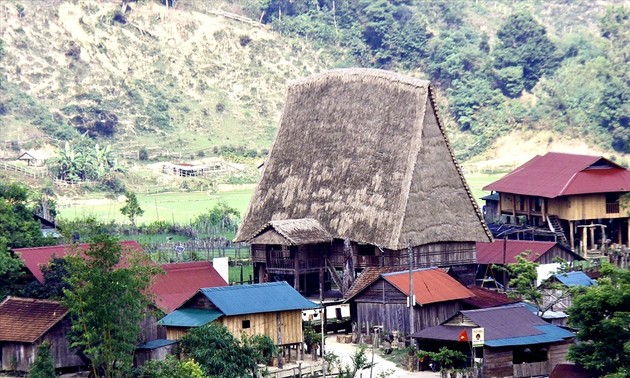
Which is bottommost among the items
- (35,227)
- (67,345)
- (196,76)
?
(67,345)

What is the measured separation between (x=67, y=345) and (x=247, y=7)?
76766mm

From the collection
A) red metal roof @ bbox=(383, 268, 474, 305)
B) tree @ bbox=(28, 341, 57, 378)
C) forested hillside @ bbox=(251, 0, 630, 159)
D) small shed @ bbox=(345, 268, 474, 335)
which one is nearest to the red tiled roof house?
tree @ bbox=(28, 341, 57, 378)

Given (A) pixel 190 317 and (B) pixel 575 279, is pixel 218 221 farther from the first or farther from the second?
(A) pixel 190 317

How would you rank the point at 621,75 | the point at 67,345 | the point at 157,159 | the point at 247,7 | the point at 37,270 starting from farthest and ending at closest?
the point at 247,7 < the point at 621,75 < the point at 157,159 < the point at 37,270 < the point at 67,345

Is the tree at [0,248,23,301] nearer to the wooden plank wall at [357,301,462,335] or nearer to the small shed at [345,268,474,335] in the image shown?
the small shed at [345,268,474,335]

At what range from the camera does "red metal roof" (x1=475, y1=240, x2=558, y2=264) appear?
57688mm

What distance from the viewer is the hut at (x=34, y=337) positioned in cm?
4506

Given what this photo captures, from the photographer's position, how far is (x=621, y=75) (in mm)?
107938

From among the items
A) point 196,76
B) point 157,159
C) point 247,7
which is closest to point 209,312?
point 157,159

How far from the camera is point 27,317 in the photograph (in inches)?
1810

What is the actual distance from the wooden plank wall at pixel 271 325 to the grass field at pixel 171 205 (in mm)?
27981

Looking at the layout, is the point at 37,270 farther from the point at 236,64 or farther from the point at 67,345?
the point at 236,64

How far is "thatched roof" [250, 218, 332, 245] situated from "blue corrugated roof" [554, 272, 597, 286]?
8.13 m

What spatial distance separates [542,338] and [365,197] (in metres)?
11.9
